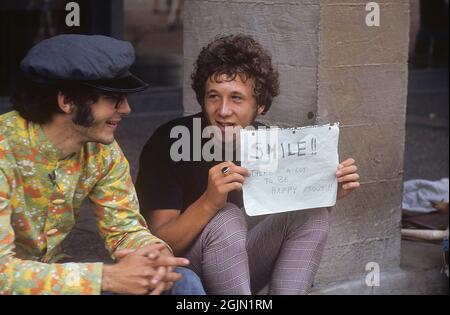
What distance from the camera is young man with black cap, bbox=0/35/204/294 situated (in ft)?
10.4

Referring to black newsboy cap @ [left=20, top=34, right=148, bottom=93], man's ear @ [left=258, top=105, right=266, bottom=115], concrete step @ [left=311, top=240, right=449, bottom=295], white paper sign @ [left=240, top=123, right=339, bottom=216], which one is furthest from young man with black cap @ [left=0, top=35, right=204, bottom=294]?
concrete step @ [left=311, top=240, right=449, bottom=295]

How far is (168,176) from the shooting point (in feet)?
12.9

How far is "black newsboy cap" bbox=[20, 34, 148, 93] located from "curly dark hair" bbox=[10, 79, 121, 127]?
0.03m

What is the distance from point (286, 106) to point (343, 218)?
65 cm

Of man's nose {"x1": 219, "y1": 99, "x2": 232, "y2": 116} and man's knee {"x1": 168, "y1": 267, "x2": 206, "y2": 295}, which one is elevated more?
man's nose {"x1": 219, "y1": 99, "x2": 232, "y2": 116}

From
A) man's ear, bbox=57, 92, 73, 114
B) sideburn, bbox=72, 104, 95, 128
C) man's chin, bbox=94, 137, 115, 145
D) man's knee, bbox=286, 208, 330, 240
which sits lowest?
man's knee, bbox=286, 208, 330, 240

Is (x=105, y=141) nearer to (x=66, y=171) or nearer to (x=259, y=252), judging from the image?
(x=66, y=171)

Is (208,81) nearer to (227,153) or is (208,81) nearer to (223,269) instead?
(227,153)

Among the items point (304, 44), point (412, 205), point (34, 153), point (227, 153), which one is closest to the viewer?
point (34, 153)

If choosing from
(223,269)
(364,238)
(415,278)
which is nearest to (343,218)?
(364,238)

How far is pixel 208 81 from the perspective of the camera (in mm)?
4008

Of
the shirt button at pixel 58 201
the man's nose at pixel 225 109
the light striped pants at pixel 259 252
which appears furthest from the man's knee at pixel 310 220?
the shirt button at pixel 58 201

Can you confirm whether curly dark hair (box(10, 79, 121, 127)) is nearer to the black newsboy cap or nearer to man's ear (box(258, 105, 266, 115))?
the black newsboy cap

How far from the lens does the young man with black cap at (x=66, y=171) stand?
10.4 ft
